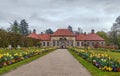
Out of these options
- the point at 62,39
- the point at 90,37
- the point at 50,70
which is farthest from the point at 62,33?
the point at 50,70

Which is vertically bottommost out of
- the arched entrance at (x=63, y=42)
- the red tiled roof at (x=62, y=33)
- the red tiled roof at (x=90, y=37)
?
the arched entrance at (x=63, y=42)

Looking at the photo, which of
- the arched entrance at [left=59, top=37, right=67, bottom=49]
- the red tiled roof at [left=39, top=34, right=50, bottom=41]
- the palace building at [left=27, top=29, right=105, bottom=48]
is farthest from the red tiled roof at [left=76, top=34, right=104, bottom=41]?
the red tiled roof at [left=39, top=34, right=50, bottom=41]

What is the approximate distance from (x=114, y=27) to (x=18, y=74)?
72.6 meters

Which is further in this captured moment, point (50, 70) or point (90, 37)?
point (90, 37)

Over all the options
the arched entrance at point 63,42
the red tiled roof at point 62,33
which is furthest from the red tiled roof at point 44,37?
the arched entrance at point 63,42

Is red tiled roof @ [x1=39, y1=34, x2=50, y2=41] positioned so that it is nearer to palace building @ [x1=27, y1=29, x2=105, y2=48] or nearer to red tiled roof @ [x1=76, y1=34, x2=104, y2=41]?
palace building @ [x1=27, y1=29, x2=105, y2=48]

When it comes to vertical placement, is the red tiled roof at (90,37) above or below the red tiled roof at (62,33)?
below

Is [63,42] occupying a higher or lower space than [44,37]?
lower

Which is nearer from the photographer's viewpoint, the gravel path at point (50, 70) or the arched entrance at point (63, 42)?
the gravel path at point (50, 70)

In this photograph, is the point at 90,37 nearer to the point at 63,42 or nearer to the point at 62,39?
the point at 62,39

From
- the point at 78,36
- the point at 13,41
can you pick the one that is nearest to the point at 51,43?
the point at 78,36

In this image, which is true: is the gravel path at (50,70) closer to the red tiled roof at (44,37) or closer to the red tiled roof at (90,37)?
the red tiled roof at (90,37)

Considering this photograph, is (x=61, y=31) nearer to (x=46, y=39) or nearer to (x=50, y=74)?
(x=46, y=39)

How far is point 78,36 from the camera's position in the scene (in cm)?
7881
